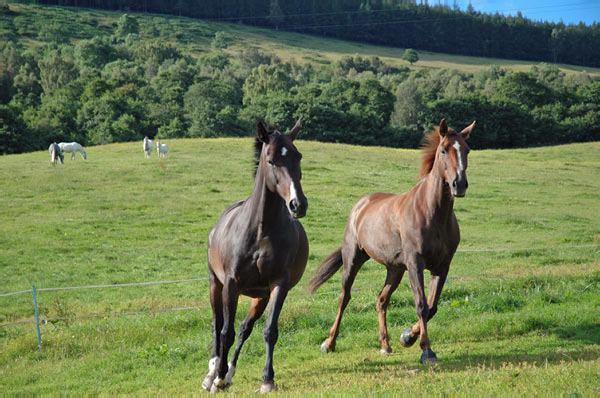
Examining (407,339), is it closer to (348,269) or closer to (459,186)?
(348,269)

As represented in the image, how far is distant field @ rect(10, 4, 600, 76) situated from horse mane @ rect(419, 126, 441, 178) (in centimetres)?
15051

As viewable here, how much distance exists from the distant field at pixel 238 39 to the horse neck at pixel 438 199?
151416mm

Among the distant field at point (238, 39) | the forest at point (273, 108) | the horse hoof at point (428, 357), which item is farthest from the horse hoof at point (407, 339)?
the distant field at point (238, 39)

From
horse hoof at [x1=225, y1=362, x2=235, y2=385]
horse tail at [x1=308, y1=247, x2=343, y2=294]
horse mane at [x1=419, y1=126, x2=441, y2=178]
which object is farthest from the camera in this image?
horse tail at [x1=308, y1=247, x2=343, y2=294]

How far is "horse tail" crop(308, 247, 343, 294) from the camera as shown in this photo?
408 inches

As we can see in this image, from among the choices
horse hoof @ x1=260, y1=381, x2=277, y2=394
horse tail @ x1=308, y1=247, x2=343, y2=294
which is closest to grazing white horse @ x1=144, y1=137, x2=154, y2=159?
horse tail @ x1=308, y1=247, x2=343, y2=294

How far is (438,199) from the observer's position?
8.03m

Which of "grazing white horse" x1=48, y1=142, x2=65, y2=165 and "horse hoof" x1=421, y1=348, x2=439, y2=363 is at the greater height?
"horse hoof" x1=421, y1=348, x2=439, y2=363

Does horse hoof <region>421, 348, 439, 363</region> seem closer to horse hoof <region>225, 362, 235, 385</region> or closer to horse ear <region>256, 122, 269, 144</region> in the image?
horse hoof <region>225, 362, 235, 385</region>

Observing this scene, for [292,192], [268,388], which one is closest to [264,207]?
[292,192]

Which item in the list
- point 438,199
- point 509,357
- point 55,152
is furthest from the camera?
point 55,152

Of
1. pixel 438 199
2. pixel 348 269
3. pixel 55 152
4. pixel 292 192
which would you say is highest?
pixel 292 192

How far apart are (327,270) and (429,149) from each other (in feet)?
10.2

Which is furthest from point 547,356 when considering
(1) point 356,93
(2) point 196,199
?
(1) point 356,93
